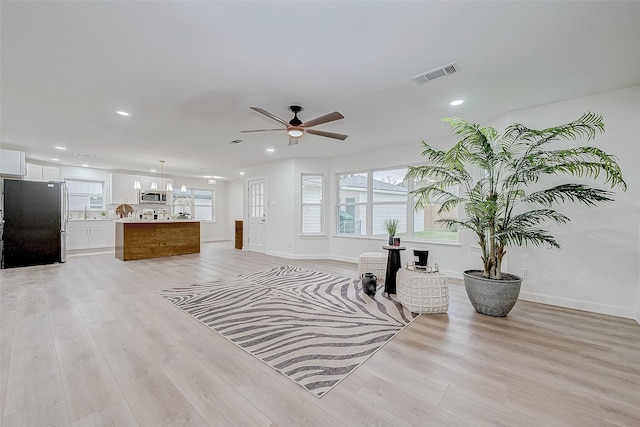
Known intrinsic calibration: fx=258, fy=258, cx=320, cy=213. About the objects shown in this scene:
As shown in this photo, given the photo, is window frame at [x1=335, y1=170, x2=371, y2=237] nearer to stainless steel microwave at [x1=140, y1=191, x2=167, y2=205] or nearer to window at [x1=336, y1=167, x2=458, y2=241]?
window at [x1=336, y1=167, x2=458, y2=241]

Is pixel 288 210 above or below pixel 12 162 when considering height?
below

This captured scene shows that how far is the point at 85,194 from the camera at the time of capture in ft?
26.4

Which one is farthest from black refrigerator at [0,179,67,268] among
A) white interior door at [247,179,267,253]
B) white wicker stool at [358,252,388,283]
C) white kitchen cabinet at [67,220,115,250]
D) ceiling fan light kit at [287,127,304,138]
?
white wicker stool at [358,252,388,283]

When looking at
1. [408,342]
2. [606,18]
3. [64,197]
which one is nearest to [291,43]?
[606,18]

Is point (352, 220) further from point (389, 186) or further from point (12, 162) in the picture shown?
point (12, 162)

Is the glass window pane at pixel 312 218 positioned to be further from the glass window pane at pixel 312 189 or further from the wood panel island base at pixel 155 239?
the wood panel island base at pixel 155 239

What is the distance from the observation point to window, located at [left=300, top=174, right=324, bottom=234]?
265 inches

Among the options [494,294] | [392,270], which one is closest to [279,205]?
[392,270]

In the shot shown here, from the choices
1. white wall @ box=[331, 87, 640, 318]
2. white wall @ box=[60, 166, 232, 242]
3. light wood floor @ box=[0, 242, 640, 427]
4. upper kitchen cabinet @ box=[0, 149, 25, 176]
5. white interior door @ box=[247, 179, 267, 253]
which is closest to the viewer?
light wood floor @ box=[0, 242, 640, 427]

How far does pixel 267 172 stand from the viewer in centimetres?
732

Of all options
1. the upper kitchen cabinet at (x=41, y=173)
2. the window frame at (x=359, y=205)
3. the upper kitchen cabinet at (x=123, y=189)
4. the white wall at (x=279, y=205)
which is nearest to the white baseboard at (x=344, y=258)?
the window frame at (x=359, y=205)

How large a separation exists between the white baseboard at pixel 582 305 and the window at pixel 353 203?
3.28m

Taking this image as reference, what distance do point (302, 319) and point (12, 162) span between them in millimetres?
7333

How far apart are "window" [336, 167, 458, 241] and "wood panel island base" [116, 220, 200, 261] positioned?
4.19m
